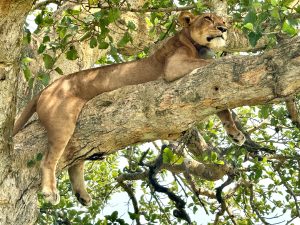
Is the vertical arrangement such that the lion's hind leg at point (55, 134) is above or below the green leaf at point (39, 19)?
below

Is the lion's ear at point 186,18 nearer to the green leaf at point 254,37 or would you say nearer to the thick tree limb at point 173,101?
the thick tree limb at point 173,101

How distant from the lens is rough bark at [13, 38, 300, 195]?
3.98 meters

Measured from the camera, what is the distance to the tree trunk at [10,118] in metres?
3.88

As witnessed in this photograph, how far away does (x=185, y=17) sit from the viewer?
6.32 m

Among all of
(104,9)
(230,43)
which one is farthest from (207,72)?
(230,43)

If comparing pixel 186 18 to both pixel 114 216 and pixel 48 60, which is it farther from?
pixel 114 216

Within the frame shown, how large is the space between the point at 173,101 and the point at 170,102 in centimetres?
3

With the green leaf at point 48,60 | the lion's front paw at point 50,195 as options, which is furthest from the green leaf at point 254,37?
the lion's front paw at point 50,195

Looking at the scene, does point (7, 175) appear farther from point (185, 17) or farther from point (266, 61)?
point (185, 17)

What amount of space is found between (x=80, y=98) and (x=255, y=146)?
2424mm

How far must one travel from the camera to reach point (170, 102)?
4.39 m

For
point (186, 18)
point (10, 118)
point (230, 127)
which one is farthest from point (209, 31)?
point (10, 118)

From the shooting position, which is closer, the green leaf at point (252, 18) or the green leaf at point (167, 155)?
the green leaf at point (252, 18)

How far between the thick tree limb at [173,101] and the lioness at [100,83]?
0.13m
